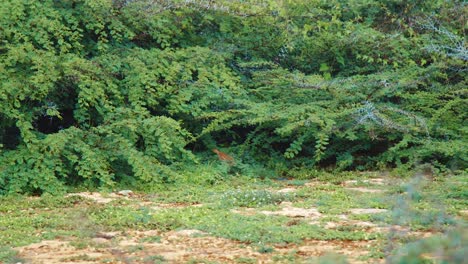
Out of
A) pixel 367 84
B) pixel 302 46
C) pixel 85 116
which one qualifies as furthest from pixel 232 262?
pixel 302 46

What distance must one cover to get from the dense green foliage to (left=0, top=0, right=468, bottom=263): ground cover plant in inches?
1.0

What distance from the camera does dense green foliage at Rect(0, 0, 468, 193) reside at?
8.27 m

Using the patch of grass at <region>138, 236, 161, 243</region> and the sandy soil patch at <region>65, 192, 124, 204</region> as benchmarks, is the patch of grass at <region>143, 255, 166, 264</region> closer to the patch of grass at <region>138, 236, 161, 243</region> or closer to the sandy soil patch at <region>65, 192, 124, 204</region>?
the patch of grass at <region>138, 236, 161, 243</region>

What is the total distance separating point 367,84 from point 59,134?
154 inches

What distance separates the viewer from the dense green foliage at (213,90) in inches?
326

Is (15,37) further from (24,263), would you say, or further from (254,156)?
(24,263)

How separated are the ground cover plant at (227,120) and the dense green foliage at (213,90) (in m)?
0.03

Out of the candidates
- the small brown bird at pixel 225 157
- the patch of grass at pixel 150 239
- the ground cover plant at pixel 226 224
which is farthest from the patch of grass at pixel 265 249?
the small brown bird at pixel 225 157

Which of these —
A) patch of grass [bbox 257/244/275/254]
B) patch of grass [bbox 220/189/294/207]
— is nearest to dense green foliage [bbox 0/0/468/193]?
patch of grass [bbox 220/189/294/207]

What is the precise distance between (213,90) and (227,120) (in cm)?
44

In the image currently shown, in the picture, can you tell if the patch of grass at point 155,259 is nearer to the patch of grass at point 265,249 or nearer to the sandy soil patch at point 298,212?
the patch of grass at point 265,249

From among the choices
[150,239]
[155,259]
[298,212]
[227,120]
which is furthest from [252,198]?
[227,120]

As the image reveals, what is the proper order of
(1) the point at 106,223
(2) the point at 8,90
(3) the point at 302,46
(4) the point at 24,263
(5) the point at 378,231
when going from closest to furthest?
(4) the point at 24,263 → (5) the point at 378,231 → (1) the point at 106,223 → (2) the point at 8,90 → (3) the point at 302,46

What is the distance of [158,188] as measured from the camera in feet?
26.4
